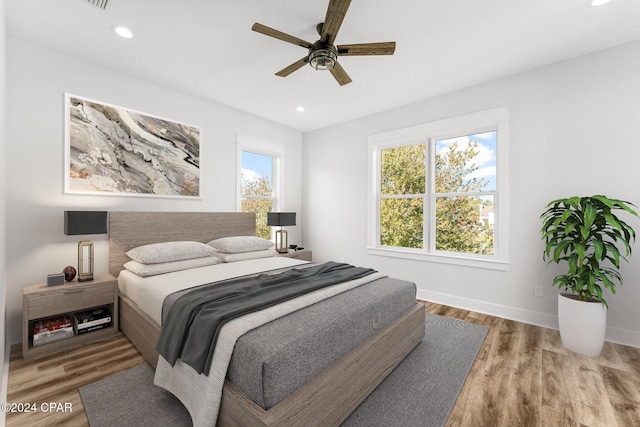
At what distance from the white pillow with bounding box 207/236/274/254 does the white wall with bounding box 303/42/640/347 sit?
2.04m

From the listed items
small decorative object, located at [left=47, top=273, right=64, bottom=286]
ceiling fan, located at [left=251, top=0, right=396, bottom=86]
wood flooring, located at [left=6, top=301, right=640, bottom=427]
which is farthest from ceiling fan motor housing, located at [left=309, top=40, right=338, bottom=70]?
small decorative object, located at [left=47, top=273, right=64, bottom=286]

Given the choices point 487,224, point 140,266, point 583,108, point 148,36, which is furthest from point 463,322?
point 148,36

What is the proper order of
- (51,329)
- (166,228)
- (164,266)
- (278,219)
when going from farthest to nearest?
(278,219) → (166,228) → (164,266) → (51,329)

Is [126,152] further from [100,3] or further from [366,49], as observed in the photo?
[366,49]

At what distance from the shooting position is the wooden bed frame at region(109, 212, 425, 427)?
1.28 meters

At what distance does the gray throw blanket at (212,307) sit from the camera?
152 cm

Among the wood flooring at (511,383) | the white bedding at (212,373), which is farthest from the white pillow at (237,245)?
the white bedding at (212,373)

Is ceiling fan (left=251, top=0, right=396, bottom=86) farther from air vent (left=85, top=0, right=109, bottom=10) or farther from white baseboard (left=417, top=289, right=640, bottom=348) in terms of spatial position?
white baseboard (left=417, top=289, right=640, bottom=348)

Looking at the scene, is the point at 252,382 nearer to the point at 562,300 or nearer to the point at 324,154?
the point at 562,300

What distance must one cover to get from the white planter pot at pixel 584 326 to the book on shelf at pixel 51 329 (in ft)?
14.7

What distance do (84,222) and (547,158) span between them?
4.77m

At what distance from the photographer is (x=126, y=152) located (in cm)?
313

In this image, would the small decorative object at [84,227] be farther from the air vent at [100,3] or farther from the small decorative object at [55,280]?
the air vent at [100,3]

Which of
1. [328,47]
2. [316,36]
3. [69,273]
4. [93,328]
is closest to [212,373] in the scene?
[93,328]
